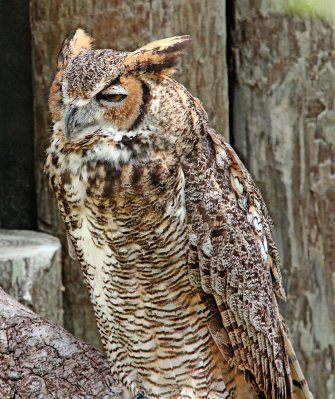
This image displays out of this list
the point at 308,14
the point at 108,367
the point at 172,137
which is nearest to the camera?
the point at 172,137

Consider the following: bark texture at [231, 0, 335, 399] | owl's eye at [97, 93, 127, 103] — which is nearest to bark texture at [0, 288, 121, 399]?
owl's eye at [97, 93, 127, 103]

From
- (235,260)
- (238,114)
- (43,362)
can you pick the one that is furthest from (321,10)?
(43,362)

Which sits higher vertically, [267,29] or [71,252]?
[267,29]

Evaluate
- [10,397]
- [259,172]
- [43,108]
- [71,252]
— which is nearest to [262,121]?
[259,172]

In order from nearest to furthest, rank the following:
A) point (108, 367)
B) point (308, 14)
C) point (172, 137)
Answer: point (172, 137)
point (108, 367)
point (308, 14)

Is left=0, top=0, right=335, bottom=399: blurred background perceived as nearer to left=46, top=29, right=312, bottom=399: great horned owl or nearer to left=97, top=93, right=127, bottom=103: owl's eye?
left=46, top=29, right=312, bottom=399: great horned owl

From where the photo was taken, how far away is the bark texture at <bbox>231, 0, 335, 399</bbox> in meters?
4.98

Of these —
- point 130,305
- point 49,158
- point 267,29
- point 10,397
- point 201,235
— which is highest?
point 267,29

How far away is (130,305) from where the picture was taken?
12.6 feet

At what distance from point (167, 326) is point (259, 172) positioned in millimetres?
1432

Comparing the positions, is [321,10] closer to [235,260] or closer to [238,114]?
[238,114]

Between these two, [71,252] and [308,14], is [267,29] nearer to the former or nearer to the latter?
[308,14]

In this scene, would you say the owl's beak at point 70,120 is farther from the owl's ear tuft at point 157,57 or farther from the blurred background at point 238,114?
the blurred background at point 238,114

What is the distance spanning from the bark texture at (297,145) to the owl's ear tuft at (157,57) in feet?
4.41
